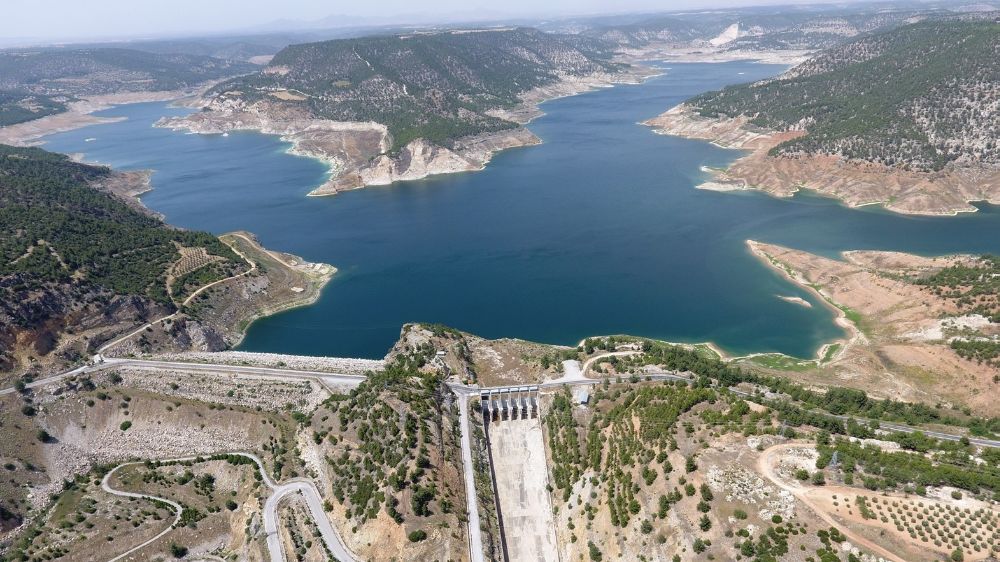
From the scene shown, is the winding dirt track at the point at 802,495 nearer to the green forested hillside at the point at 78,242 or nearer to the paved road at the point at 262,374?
the paved road at the point at 262,374

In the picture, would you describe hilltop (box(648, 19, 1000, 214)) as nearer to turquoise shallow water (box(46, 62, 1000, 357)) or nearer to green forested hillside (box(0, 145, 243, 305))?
turquoise shallow water (box(46, 62, 1000, 357))

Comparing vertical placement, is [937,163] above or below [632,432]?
above

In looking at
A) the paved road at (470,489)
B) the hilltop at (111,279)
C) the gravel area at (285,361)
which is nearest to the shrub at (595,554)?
the paved road at (470,489)

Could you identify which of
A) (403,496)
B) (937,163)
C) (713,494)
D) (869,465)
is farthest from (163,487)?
(937,163)

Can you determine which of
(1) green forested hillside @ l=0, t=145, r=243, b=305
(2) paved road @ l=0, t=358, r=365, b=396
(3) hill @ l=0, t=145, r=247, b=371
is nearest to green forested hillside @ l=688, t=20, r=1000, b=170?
(2) paved road @ l=0, t=358, r=365, b=396

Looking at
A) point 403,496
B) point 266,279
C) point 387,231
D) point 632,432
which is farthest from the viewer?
point 387,231

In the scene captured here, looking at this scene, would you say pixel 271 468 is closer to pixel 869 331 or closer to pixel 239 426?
pixel 239 426
